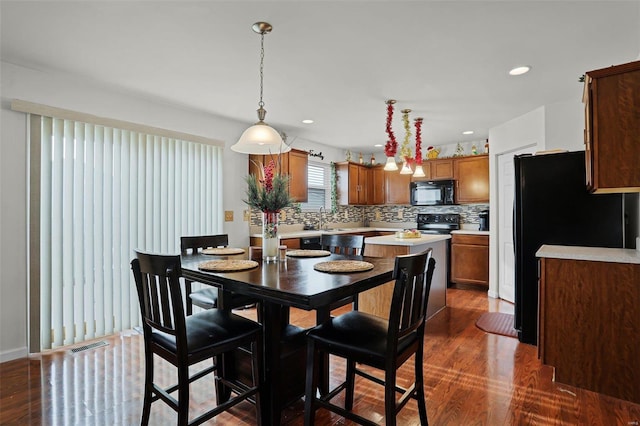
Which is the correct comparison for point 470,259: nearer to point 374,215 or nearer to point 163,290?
point 374,215

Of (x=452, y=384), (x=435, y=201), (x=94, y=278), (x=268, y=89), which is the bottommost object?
(x=452, y=384)

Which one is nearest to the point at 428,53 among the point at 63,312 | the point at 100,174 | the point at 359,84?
the point at 359,84

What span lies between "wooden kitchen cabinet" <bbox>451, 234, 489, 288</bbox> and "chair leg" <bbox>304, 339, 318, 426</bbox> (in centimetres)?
406

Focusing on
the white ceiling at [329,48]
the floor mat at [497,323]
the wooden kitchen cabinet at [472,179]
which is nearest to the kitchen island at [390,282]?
the floor mat at [497,323]

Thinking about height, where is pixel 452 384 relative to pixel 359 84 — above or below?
below

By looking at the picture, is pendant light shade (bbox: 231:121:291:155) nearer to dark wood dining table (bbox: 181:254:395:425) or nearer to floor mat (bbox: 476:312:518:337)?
dark wood dining table (bbox: 181:254:395:425)

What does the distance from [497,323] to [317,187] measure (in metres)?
3.39

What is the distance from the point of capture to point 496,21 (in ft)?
6.93

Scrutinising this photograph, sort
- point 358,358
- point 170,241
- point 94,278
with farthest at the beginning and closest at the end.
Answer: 1. point 170,241
2. point 94,278
3. point 358,358

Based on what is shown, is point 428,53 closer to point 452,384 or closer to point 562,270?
A: point 562,270

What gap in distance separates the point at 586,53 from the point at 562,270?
1.64 metres

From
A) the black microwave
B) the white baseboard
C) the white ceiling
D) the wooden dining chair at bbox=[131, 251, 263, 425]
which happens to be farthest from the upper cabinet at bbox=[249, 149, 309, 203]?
the wooden dining chair at bbox=[131, 251, 263, 425]

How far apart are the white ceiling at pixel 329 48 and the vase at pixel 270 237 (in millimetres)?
1214

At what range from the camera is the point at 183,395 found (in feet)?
4.98
